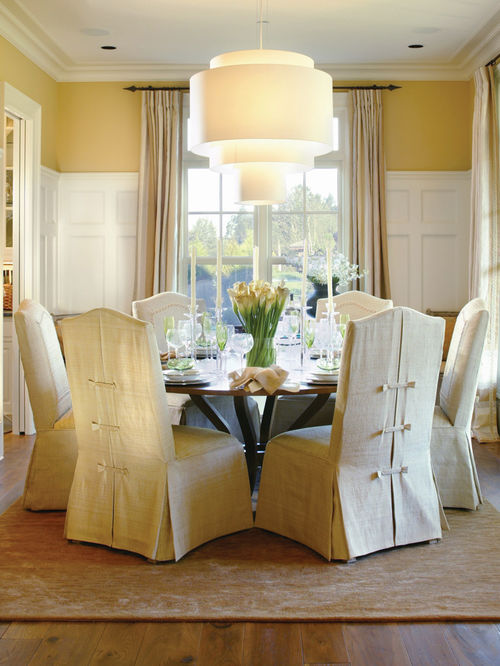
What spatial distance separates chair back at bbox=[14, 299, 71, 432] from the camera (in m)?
3.56

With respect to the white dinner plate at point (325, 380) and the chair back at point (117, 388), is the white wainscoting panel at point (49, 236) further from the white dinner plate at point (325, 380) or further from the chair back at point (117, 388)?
the white dinner plate at point (325, 380)

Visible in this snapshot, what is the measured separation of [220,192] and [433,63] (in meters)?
1.98

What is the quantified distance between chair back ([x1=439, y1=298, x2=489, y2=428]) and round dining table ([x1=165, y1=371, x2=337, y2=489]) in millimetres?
617

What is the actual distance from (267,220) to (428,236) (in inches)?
52.3

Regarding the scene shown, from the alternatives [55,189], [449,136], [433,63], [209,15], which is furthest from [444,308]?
[55,189]

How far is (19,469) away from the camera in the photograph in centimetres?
440

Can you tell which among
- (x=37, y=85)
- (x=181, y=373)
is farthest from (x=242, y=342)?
(x=37, y=85)

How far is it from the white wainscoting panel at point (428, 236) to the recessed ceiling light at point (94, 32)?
2463 mm

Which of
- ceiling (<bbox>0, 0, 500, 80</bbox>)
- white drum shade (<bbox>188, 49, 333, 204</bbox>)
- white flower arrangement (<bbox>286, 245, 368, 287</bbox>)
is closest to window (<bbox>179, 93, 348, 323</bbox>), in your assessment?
white flower arrangement (<bbox>286, 245, 368, 287</bbox>)

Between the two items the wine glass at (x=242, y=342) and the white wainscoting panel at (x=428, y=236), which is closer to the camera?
the wine glass at (x=242, y=342)

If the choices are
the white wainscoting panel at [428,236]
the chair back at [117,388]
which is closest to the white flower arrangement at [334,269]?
the white wainscoting panel at [428,236]

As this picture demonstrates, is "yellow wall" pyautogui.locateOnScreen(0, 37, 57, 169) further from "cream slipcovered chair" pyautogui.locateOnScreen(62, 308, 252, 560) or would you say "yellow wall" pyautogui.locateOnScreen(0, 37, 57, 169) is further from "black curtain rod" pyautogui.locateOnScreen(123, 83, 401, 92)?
"cream slipcovered chair" pyautogui.locateOnScreen(62, 308, 252, 560)

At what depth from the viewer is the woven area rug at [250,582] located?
2.54 m

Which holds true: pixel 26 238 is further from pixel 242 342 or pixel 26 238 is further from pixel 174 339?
pixel 242 342
